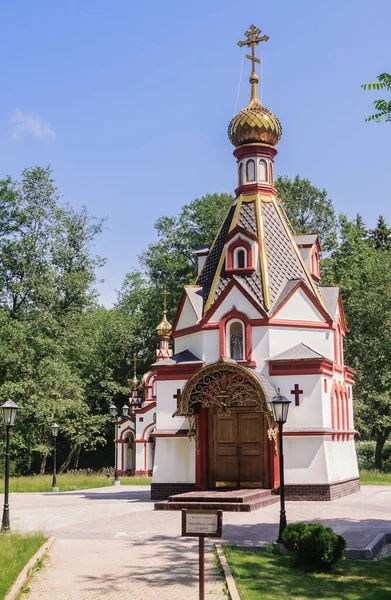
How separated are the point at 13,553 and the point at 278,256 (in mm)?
13501

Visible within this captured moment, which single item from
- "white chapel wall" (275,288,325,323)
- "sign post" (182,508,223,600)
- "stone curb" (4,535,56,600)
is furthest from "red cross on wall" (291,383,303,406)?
"sign post" (182,508,223,600)

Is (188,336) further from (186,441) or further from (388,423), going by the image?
(388,423)

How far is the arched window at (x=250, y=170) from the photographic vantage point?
76.6 feet

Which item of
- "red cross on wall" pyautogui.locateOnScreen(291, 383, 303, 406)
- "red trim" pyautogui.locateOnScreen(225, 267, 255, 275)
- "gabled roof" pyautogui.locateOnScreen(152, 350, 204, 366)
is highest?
"red trim" pyautogui.locateOnScreen(225, 267, 255, 275)

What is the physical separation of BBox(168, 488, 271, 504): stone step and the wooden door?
1071 mm

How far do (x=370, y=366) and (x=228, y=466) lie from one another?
54.9 ft

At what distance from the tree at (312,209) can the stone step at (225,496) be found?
86.2ft

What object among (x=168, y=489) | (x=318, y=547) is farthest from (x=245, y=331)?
(x=318, y=547)

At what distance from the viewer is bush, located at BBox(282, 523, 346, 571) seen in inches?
384

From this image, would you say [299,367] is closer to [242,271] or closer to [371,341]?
[242,271]

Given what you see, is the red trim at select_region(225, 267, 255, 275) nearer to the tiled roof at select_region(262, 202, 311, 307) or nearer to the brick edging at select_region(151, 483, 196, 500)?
the tiled roof at select_region(262, 202, 311, 307)

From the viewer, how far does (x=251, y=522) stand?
14.6 meters

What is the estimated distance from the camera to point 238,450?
19.7 m

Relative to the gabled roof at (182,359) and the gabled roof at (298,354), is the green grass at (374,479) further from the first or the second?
the gabled roof at (182,359)
